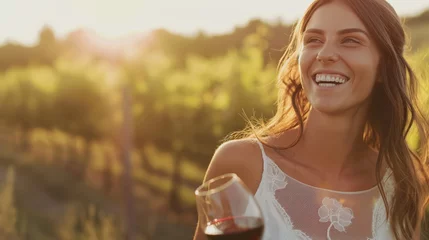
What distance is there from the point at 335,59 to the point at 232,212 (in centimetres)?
100

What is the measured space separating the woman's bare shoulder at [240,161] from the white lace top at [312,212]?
31 mm

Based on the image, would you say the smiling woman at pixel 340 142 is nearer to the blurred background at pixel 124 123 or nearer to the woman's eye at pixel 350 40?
the woman's eye at pixel 350 40

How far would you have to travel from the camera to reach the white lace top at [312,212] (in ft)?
7.57

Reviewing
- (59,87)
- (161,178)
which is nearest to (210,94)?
(161,178)

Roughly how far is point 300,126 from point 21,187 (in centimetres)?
1639

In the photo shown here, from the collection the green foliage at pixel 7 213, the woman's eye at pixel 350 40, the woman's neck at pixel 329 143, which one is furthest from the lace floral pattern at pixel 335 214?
the green foliage at pixel 7 213

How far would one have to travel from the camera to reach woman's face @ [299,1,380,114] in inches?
88.4

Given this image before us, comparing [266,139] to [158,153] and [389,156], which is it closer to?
[389,156]

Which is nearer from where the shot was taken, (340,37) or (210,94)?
(340,37)

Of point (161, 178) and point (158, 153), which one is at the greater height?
point (158, 153)

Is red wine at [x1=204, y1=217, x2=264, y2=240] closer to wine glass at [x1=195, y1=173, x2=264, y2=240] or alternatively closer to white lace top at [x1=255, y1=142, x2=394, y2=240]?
wine glass at [x1=195, y1=173, x2=264, y2=240]

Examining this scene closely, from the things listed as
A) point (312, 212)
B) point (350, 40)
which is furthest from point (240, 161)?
point (350, 40)

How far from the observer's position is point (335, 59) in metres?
2.22

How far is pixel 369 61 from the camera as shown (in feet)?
7.67
